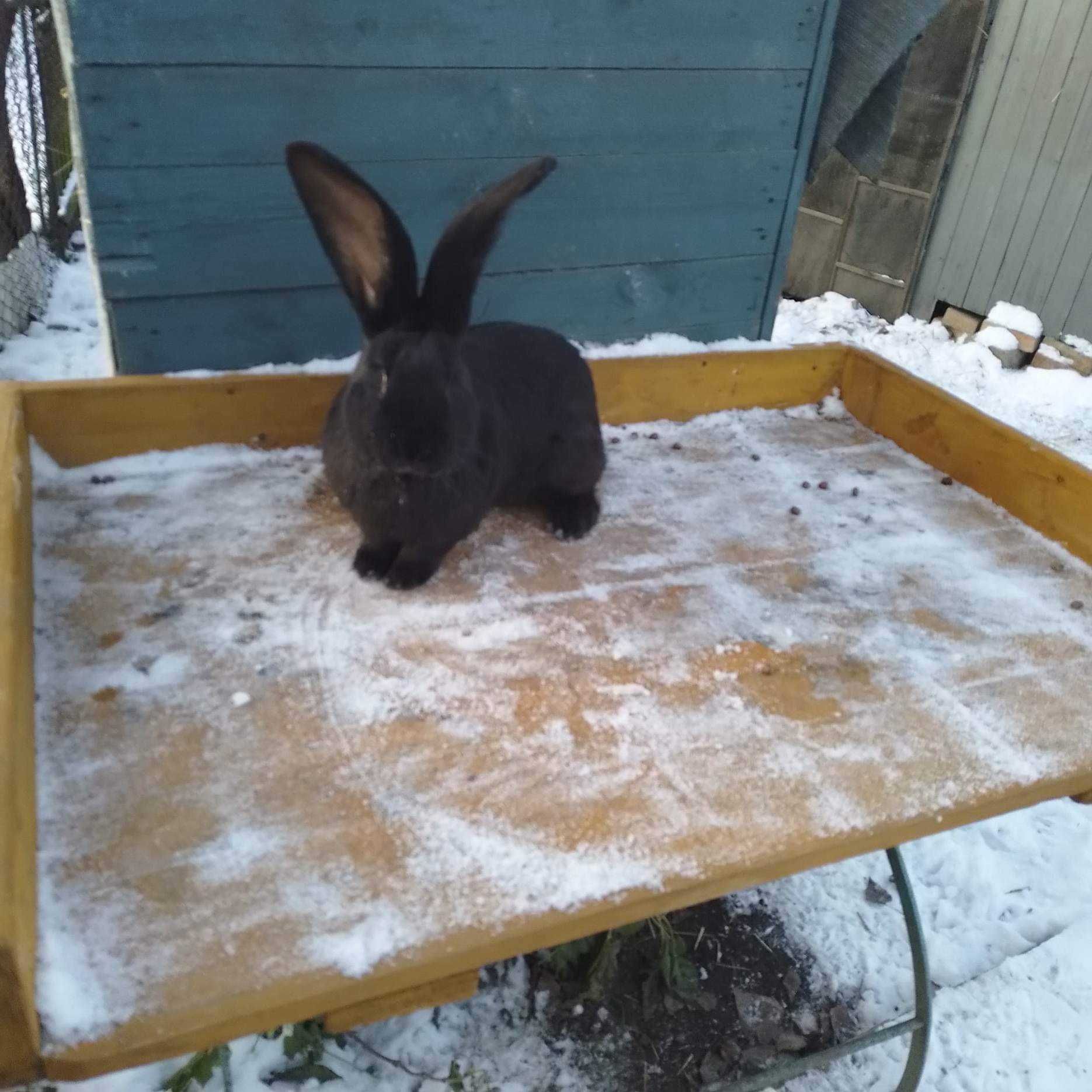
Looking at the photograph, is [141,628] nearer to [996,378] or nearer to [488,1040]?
[488,1040]

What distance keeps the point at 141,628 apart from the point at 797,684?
85 cm

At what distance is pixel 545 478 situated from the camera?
1601 mm

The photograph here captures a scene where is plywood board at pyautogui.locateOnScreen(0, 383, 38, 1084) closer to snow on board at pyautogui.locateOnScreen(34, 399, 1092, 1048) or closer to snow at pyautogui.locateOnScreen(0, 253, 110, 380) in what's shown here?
snow on board at pyautogui.locateOnScreen(34, 399, 1092, 1048)

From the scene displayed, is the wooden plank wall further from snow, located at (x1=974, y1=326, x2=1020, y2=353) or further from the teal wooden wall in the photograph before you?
the teal wooden wall

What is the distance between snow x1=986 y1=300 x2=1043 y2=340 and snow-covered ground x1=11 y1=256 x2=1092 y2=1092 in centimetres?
331

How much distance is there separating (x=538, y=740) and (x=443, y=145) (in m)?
1.15

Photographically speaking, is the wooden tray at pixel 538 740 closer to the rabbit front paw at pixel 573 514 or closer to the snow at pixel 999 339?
the rabbit front paw at pixel 573 514

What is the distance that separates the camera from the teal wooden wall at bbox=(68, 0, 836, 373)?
1.52 m

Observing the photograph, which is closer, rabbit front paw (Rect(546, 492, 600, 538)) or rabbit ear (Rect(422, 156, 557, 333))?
rabbit ear (Rect(422, 156, 557, 333))

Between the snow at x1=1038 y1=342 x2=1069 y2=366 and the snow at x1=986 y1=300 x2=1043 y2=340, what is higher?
the snow at x1=986 y1=300 x2=1043 y2=340

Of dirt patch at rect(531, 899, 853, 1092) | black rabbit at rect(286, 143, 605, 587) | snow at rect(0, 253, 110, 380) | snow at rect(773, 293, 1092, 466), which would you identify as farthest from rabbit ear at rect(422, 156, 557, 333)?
snow at rect(773, 293, 1092, 466)

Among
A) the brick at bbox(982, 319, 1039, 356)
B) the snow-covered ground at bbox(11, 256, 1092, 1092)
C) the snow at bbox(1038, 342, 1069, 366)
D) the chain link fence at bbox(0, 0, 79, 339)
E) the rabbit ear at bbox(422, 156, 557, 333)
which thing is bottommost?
the snow-covered ground at bbox(11, 256, 1092, 1092)

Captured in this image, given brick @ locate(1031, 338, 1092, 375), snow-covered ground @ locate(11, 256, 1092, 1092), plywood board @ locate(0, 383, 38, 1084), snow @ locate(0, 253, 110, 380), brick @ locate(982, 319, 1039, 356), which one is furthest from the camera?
brick @ locate(982, 319, 1039, 356)

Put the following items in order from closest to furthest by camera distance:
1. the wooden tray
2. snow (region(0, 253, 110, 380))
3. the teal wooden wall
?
the wooden tray
the teal wooden wall
snow (region(0, 253, 110, 380))
